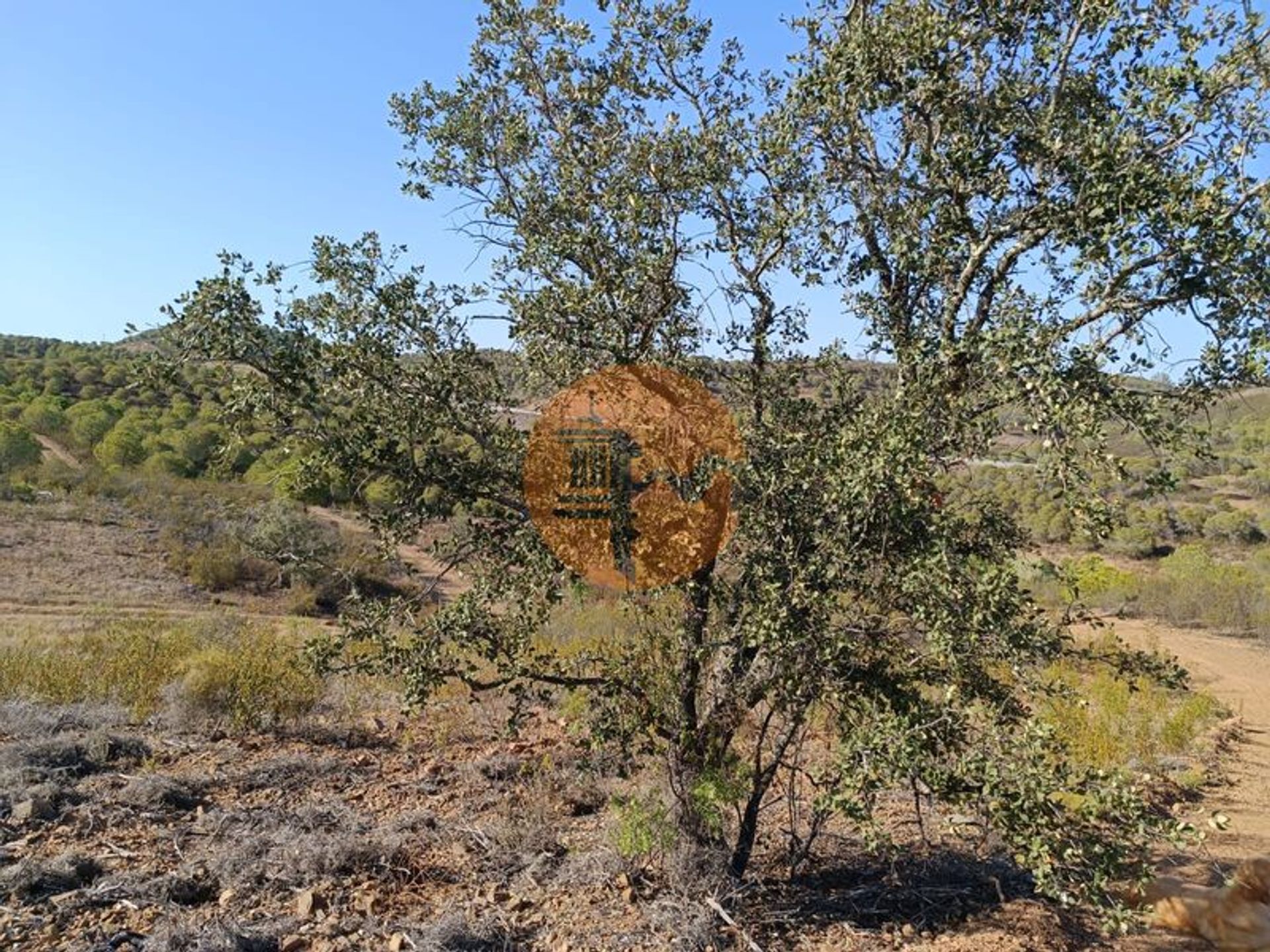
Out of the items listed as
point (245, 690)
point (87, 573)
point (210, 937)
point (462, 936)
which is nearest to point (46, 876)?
point (210, 937)

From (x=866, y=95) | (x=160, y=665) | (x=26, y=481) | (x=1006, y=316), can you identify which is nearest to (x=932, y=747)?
(x=1006, y=316)

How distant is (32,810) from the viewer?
561cm

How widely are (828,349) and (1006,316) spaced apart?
1355mm

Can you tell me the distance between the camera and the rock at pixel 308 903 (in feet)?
15.3

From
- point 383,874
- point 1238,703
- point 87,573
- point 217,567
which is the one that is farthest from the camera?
point 217,567

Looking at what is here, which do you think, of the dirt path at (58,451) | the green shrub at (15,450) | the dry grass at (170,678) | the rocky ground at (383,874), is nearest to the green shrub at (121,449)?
the dirt path at (58,451)

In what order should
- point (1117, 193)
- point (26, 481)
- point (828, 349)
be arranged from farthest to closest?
point (26, 481) < point (828, 349) < point (1117, 193)

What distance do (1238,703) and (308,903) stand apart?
458 inches

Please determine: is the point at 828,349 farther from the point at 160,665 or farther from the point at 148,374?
the point at 160,665

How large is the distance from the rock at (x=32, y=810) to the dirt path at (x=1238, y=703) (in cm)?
817

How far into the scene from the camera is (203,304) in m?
4.13

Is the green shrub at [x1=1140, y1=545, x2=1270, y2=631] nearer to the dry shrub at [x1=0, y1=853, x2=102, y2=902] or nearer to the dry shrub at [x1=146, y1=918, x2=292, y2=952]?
the dry shrub at [x1=146, y1=918, x2=292, y2=952]

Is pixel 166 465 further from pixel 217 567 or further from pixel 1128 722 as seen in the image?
pixel 1128 722

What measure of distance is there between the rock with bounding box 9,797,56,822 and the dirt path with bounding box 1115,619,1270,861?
8167 millimetres
